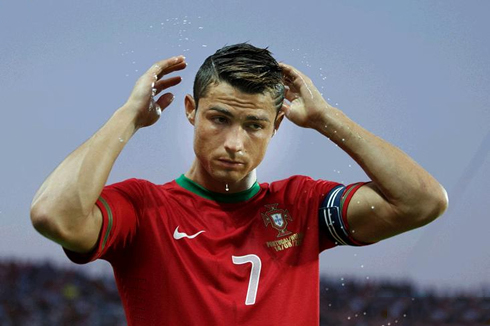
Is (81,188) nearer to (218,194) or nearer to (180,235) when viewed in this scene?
(180,235)

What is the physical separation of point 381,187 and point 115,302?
10966 mm

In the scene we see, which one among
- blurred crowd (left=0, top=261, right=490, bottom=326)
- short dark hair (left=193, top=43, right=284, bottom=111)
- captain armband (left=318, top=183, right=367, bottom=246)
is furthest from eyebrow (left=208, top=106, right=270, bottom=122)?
blurred crowd (left=0, top=261, right=490, bottom=326)

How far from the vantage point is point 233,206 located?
8.95 ft

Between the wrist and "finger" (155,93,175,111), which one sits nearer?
the wrist

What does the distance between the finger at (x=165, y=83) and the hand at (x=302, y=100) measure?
0.44 m

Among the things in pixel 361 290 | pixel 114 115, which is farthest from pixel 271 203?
pixel 361 290

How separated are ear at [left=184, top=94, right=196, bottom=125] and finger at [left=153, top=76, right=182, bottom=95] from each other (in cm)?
9

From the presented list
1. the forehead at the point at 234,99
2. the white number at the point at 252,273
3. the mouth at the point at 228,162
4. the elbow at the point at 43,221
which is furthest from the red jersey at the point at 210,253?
the forehead at the point at 234,99

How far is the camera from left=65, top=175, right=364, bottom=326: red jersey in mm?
2457

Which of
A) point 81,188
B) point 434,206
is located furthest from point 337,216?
point 81,188

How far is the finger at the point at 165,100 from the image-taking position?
273 centimetres

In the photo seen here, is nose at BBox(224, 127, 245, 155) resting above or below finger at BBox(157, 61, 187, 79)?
below

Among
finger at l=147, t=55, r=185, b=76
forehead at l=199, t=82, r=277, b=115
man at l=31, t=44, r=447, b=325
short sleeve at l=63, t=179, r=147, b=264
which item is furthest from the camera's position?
finger at l=147, t=55, r=185, b=76

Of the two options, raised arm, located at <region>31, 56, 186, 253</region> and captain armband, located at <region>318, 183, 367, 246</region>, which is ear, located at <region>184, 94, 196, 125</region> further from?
captain armband, located at <region>318, 183, 367, 246</region>
